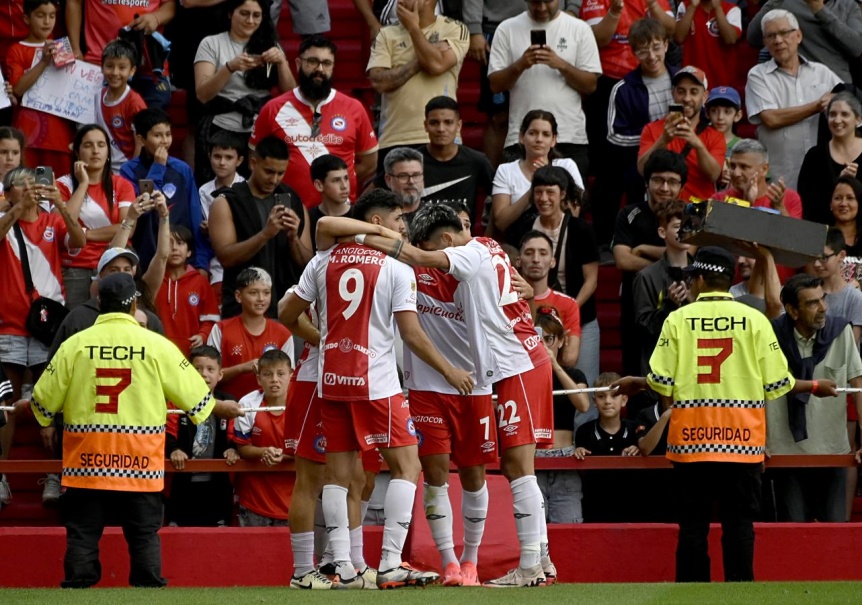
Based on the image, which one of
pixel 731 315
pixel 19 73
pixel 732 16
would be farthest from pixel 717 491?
pixel 19 73

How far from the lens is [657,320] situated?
11.6 meters

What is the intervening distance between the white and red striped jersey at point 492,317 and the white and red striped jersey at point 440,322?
0.32 feet

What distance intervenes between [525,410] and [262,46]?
645 cm

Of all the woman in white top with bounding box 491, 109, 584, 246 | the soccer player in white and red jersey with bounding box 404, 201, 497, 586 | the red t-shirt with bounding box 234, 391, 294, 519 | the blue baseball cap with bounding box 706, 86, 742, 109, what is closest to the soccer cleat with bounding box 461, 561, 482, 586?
the soccer player in white and red jersey with bounding box 404, 201, 497, 586

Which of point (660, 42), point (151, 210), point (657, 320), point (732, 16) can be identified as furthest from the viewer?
point (732, 16)

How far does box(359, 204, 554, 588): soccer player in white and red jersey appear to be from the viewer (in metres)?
9.04

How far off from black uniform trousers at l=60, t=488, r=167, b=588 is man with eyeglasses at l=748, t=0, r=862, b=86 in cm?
855

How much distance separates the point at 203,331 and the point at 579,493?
336 centimetres

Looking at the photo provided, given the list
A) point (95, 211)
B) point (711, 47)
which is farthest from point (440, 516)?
point (711, 47)

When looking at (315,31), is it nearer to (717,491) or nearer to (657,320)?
(657,320)

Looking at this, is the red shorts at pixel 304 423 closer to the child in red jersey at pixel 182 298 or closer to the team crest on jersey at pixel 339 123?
the child in red jersey at pixel 182 298

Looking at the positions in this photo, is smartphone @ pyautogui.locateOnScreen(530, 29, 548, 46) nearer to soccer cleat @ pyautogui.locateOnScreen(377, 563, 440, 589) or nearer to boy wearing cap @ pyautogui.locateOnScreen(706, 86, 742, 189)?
boy wearing cap @ pyautogui.locateOnScreen(706, 86, 742, 189)

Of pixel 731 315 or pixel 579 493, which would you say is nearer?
pixel 731 315

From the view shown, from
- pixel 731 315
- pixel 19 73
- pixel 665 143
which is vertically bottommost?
pixel 731 315
